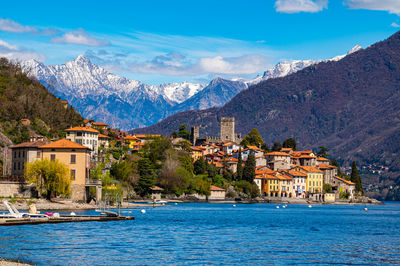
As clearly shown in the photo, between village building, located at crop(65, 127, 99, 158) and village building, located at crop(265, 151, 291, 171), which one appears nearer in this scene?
village building, located at crop(65, 127, 99, 158)

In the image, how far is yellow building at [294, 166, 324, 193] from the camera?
190 meters

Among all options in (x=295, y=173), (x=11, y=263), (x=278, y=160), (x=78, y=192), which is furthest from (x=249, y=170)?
(x=11, y=263)

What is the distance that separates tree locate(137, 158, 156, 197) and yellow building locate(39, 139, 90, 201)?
119 feet

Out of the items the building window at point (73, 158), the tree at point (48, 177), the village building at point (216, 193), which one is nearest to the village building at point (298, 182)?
the village building at point (216, 193)

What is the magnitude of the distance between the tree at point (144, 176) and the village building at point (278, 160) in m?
63.3

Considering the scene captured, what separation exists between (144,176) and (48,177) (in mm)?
44717

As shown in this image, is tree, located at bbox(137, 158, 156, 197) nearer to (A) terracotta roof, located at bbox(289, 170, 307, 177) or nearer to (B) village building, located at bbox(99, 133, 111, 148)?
(B) village building, located at bbox(99, 133, 111, 148)

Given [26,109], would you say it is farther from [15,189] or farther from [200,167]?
[15,189]

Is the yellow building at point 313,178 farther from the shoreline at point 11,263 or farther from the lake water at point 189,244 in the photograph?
the shoreline at point 11,263

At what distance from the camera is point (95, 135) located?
14538cm

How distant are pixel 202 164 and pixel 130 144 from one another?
3522 centimetres

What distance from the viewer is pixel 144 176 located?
133 m

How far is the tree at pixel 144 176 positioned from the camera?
133m

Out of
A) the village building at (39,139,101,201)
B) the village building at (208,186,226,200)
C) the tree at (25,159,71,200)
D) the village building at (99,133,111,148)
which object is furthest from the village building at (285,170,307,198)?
the tree at (25,159,71,200)
